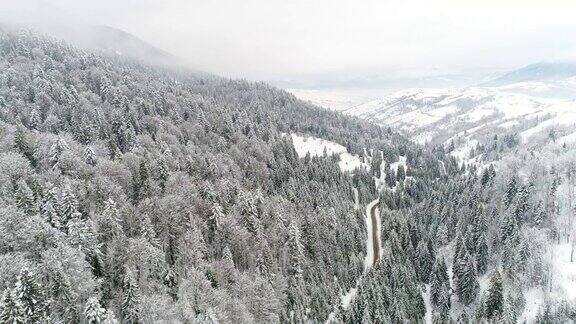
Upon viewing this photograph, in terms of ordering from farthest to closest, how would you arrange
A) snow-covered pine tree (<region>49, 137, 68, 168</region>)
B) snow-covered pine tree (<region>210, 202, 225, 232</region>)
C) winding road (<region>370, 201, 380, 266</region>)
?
winding road (<region>370, 201, 380, 266</region>) → snow-covered pine tree (<region>210, 202, 225, 232</region>) → snow-covered pine tree (<region>49, 137, 68, 168</region>)

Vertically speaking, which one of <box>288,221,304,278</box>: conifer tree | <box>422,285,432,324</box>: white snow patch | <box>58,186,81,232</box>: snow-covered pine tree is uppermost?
<box>58,186,81,232</box>: snow-covered pine tree

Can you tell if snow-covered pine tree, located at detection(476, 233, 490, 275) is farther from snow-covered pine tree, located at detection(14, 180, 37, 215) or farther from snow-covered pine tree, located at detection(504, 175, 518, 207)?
snow-covered pine tree, located at detection(14, 180, 37, 215)

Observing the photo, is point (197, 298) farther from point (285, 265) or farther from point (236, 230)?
point (285, 265)

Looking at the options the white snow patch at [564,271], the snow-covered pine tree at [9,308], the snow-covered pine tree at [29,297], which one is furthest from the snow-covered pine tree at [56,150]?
the white snow patch at [564,271]

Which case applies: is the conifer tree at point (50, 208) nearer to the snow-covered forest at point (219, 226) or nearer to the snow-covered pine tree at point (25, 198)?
the snow-covered forest at point (219, 226)

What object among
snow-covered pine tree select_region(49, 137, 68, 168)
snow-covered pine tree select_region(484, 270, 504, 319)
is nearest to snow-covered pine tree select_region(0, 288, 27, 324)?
snow-covered pine tree select_region(49, 137, 68, 168)

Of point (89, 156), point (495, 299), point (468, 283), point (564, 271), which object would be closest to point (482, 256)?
point (468, 283)
